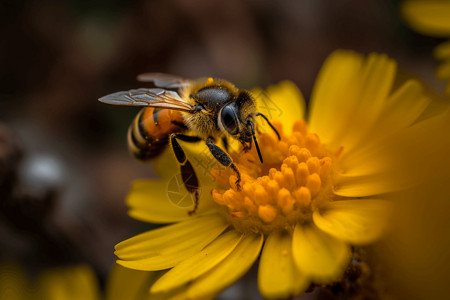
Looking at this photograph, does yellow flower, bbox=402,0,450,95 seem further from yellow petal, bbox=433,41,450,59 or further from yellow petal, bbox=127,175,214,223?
yellow petal, bbox=127,175,214,223

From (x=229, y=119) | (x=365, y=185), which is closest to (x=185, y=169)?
(x=229, y=119)

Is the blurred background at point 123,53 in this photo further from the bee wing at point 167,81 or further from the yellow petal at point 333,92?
the yellow petal at point 333,92

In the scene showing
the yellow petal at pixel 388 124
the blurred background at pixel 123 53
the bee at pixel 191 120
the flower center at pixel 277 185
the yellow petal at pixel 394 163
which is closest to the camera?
the yellow petal at pixel 394 163

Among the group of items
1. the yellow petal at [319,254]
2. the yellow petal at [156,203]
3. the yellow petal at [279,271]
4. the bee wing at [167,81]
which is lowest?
the yellow petal at [279,271]

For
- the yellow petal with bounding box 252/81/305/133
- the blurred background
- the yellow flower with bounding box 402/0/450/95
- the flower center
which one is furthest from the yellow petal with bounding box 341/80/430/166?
the blurred background

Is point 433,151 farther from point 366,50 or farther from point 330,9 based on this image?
point 330,9

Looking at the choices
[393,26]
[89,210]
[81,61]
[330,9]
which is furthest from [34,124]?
[393,26]

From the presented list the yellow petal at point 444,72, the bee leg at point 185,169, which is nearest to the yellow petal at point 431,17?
the yellow petal at point 444,72

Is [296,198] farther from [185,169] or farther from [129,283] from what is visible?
[129,283]
